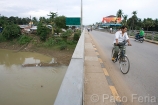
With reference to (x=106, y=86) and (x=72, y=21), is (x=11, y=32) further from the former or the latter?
(x=106, y=86)


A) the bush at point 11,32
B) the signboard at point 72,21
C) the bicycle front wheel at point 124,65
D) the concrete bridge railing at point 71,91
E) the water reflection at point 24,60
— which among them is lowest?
the water reflection at point 24,60

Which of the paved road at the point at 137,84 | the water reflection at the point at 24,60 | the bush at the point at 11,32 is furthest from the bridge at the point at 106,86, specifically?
the bush at the point at 11,32

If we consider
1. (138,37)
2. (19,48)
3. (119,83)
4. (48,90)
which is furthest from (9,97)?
(19,48)

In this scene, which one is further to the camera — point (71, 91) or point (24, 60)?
point (24, 60)

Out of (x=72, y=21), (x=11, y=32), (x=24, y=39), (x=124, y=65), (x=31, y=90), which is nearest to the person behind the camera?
(x=124, y=65)

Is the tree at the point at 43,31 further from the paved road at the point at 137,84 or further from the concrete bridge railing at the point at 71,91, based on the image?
the concrete bridge railing at the point at 71,91

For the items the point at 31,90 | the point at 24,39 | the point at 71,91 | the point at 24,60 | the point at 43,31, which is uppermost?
the point at 43,31

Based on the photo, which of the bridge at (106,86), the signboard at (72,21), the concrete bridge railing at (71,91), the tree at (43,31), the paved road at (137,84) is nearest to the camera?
the concrete bridge railing at (71,91)

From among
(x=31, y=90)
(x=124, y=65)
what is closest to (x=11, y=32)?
(x=31, y=90)

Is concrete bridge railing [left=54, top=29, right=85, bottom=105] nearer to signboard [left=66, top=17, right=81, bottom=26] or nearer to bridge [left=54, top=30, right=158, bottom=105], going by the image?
bridge [left=54, top=30, right=158, bottom=105]

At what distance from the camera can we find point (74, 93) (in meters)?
2.01

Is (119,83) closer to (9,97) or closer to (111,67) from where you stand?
(111,67)

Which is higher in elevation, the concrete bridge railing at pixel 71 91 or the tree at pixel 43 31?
the tree at pixel 43 31

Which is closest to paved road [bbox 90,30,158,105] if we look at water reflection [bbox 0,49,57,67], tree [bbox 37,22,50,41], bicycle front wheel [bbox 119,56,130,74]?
bicycle front wheel [bbox 119,56,130,74]
